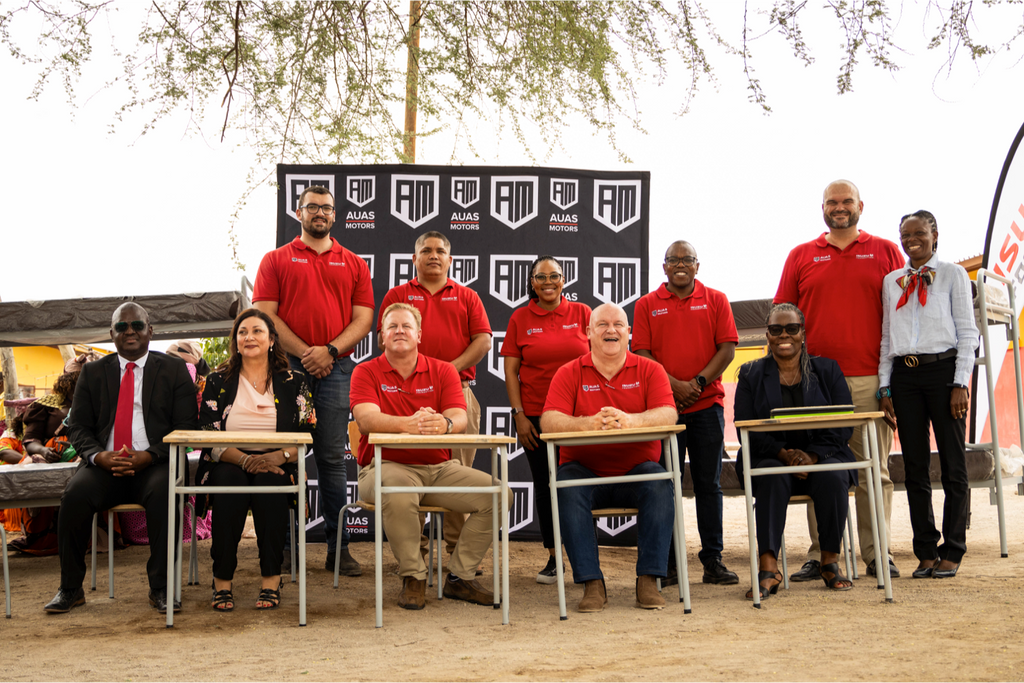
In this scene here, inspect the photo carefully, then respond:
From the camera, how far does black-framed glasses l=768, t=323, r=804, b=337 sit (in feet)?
12.5

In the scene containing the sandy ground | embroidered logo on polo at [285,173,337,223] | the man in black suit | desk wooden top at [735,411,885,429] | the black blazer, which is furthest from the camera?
embroidered logo on polo at [285,173,337,223]

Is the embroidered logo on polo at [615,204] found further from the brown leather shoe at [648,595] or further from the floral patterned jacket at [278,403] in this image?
the brown leather shoe at [648,595]

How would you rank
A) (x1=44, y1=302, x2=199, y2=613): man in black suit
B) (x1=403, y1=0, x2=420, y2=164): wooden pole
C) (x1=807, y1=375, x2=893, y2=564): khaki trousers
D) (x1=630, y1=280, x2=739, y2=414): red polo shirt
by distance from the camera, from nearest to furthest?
(x1=44, y1=302, x2=199, y2=613): man in black suit
(x1=807, y1=375, x2=893, y2=564): khaki trousers
(x1=630, y1=280, x2=739, y2=414): red polo shirt
(x1=403, y1=0, x2=420, y2=164): wooden pole

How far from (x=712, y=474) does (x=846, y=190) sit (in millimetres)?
1562

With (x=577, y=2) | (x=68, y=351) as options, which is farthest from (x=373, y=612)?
(x=68, y=351)

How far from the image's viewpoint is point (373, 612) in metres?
3.52

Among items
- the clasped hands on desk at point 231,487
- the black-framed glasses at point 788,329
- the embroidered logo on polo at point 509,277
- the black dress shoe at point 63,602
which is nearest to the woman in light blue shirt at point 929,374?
the black-framed glasses at point 788,329

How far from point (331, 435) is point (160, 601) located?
1160 mm

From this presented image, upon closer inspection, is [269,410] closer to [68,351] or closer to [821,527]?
[821,527]

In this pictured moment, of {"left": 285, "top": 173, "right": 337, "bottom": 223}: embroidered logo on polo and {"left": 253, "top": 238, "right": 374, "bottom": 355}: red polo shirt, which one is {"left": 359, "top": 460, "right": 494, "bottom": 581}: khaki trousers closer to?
{"left": 253, "top": 238, "right": 374, "bottom": 355}: red polo shirt

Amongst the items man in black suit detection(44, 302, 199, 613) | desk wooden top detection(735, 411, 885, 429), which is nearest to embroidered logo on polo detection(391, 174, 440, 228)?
man in black suit detection(44, 302, 199, 613)

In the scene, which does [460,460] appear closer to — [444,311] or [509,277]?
[444,311]

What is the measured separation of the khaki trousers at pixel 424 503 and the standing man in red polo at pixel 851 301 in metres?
1.62

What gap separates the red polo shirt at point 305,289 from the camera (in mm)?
4359
